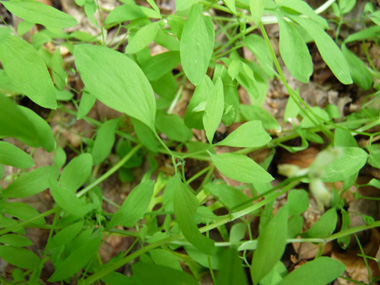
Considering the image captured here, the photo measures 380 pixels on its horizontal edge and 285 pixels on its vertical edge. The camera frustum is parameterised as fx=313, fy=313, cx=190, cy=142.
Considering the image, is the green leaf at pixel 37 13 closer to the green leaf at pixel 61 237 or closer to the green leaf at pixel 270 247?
the green leaf at pixel 61 237

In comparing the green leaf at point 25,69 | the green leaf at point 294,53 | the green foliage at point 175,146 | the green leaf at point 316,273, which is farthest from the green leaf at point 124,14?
the green leaf at point 316,273

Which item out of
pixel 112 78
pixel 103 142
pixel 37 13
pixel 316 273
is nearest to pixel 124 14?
pixel 37 13

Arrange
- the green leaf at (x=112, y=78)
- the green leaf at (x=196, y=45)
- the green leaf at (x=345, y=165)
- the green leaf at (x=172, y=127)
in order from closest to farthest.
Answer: the green leaf at (x=112, y=78) < the green leaf at (x=196, y=45) < the green leaf at (x=345, y=165) < the green leaf at (x=172, y=127)

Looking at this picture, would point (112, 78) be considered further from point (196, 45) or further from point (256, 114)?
point (256, 114)

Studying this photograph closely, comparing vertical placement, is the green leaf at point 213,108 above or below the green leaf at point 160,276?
above

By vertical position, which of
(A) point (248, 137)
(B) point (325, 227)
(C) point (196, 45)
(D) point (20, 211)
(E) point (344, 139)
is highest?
(C) point (196, 45)

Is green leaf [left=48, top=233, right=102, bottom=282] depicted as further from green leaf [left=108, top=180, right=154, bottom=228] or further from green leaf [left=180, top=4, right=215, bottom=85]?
green leaf [left=180, top=4, right=215, bottom=85]

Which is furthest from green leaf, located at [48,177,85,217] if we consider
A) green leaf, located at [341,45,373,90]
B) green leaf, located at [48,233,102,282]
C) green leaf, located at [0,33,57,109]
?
green leaf, located at [341,45,373,90]
